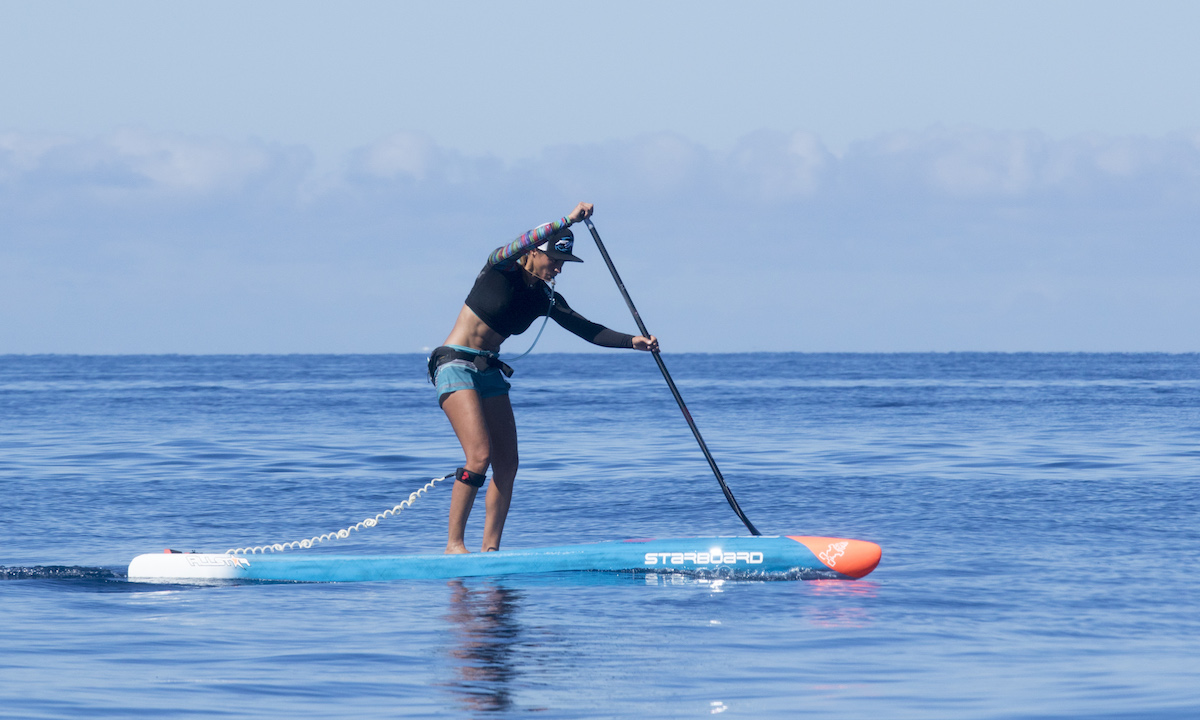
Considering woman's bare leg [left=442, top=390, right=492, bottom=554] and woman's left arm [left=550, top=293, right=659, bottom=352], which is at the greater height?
woman's left arm [left=550, top=293, right=659, bottom=352]

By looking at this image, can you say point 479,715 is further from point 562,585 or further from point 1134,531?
point 1134,531

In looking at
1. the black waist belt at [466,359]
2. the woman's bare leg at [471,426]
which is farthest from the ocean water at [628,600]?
the black waist belt at [466,359]

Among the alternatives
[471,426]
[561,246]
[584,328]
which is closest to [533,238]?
[561,246]

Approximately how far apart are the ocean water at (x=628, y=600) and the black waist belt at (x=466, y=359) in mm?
1471

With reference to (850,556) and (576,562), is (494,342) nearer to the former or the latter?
(576,562)

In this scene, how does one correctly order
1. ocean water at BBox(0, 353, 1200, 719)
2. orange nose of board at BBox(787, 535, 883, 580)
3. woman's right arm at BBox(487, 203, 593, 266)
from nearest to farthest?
1. ocean water at BBox(0, 353, 1200, 719)
2. woman's right arm at BBox(487, 203, 593, 266)
3. orange nose of board at BBox(787, 535, 883, 580)

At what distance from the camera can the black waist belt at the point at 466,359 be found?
857 cm

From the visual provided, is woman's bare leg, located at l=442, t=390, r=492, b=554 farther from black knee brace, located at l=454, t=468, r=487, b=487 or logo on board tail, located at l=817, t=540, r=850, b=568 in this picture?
logo on board tail, located at l=817, t=540, r=850, b=568

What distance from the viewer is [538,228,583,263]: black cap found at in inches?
325

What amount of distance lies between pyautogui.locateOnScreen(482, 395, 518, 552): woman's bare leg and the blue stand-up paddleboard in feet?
0.95

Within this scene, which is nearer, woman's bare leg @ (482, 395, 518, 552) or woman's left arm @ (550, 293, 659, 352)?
woman's left arm @ (550, 293, 659, 352)

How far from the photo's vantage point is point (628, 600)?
27.0ft

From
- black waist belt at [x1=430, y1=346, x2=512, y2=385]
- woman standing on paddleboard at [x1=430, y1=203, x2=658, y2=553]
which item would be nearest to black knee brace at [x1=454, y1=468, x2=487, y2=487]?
woman standing on paddleboard at [x1=430, y1=203, x2=658, y2=553]

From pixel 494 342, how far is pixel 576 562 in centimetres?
167
